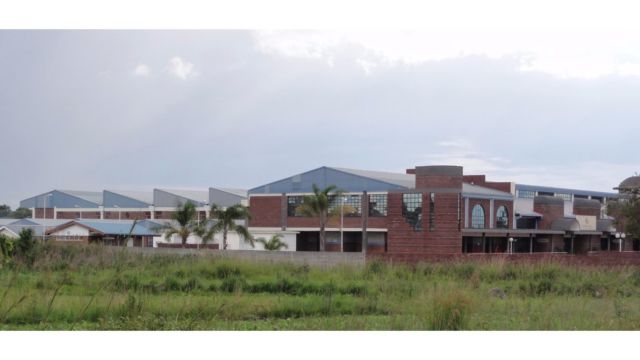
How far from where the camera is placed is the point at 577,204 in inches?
2630

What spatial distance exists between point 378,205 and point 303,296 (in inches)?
1422

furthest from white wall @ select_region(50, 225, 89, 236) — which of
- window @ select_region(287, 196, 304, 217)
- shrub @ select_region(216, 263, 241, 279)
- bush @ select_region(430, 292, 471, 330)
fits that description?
bush @ select_region(430, 292, 471, 330)

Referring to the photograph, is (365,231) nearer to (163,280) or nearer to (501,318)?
(163,280)

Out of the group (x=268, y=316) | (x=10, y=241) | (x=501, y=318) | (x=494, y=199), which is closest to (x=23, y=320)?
(x=268, y=316)

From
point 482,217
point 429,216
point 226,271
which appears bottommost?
point 226,271

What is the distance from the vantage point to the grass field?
36.4 ft

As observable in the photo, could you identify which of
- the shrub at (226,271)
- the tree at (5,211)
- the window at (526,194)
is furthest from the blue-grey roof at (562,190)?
the tree at (5,211)

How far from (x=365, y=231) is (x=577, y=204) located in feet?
74.6

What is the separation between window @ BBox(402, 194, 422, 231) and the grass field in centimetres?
2066

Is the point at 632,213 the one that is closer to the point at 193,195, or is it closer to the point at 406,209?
the point at 406,209

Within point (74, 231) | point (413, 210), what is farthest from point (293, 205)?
point (74, 231)

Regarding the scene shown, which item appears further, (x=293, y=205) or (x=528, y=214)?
(x=528, y=214)

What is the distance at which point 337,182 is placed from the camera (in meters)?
57.0

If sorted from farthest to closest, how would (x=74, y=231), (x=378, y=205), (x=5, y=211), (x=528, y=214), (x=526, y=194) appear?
(x=5, y=211) < (x=526, y=194) < (x=528, y=214) < (x=74, y=231) < (x=378, y=205)
